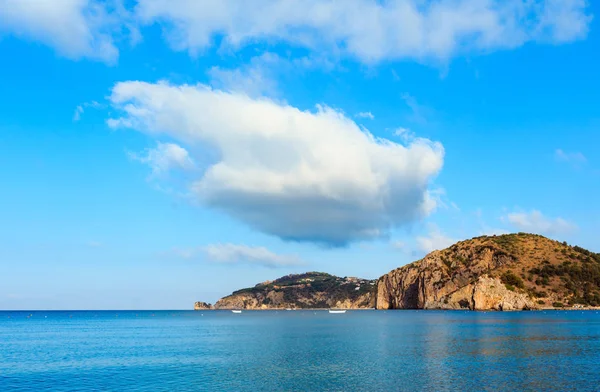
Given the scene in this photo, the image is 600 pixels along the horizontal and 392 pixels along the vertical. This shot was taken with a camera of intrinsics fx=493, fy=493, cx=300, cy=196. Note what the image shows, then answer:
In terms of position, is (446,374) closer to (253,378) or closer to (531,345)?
(253,378)

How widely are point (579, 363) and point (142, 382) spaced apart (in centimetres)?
5465

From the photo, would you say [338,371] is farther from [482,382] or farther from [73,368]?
[73,368]

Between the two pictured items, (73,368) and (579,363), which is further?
(73,368)

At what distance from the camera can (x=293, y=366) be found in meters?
66.4

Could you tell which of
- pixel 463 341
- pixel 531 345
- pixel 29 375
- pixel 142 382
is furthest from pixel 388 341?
pixel 29 375

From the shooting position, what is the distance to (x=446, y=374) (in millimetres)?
57656

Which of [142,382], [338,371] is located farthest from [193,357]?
[338,371]

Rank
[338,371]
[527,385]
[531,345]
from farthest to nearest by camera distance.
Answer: [531,345], [338,371], [527,385]

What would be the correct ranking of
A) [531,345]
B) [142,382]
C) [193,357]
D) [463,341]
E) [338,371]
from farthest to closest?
[463,341] < [531,345] < [193,357] < [338,371] < [142,382]

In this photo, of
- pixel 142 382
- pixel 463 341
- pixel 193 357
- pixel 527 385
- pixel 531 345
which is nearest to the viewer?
pixel 527 385

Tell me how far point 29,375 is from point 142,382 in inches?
695

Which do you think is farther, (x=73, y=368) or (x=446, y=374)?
(x=73, y=368)

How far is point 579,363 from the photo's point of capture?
6369 cm

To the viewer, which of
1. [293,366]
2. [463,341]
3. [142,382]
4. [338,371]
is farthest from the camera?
[463,341]
